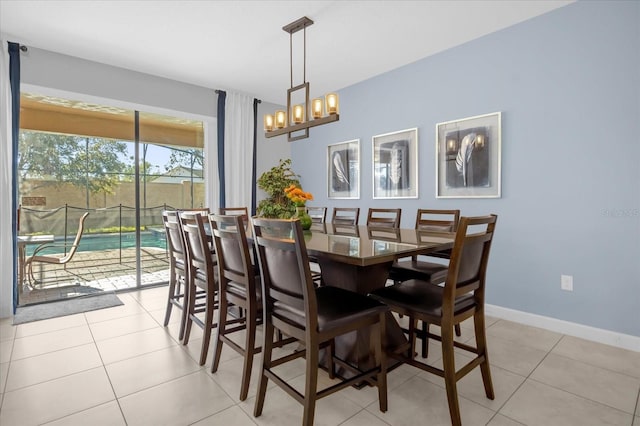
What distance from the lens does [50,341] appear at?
2.60 meters

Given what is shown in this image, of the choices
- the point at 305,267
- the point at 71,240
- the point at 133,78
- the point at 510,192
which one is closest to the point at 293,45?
the point at 133,78

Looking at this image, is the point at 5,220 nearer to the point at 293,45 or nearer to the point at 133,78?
the point at 133,78

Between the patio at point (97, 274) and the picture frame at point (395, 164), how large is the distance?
3.16 meters

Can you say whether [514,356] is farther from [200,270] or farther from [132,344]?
[132,344]

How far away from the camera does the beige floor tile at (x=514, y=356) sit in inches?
83.1

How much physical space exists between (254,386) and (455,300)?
1247mm

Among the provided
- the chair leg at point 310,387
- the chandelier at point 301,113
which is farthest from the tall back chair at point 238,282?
the chandelier at point 301,113

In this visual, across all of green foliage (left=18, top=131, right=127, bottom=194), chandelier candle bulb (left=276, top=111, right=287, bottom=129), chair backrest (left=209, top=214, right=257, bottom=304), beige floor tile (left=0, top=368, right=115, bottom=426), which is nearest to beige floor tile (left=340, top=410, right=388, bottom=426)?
chair backrest (left=209, top=214, right=257, bottom=304)

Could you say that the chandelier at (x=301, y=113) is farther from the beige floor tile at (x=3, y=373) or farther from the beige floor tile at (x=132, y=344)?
the beige floor tile at (x=3, y=373)

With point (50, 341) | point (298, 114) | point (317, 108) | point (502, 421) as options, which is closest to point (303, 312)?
point (502, 421)

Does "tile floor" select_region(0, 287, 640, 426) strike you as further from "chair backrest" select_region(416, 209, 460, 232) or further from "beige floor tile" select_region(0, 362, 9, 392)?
"chair backrest" select_region(416, 209, 460, 232)

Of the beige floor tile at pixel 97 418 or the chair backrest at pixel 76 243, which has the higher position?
the chair backrest at pixel 76 243

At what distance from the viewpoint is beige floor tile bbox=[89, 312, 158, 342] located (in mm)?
2734

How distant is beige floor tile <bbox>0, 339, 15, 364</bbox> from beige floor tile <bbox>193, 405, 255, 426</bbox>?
5.69 feet
